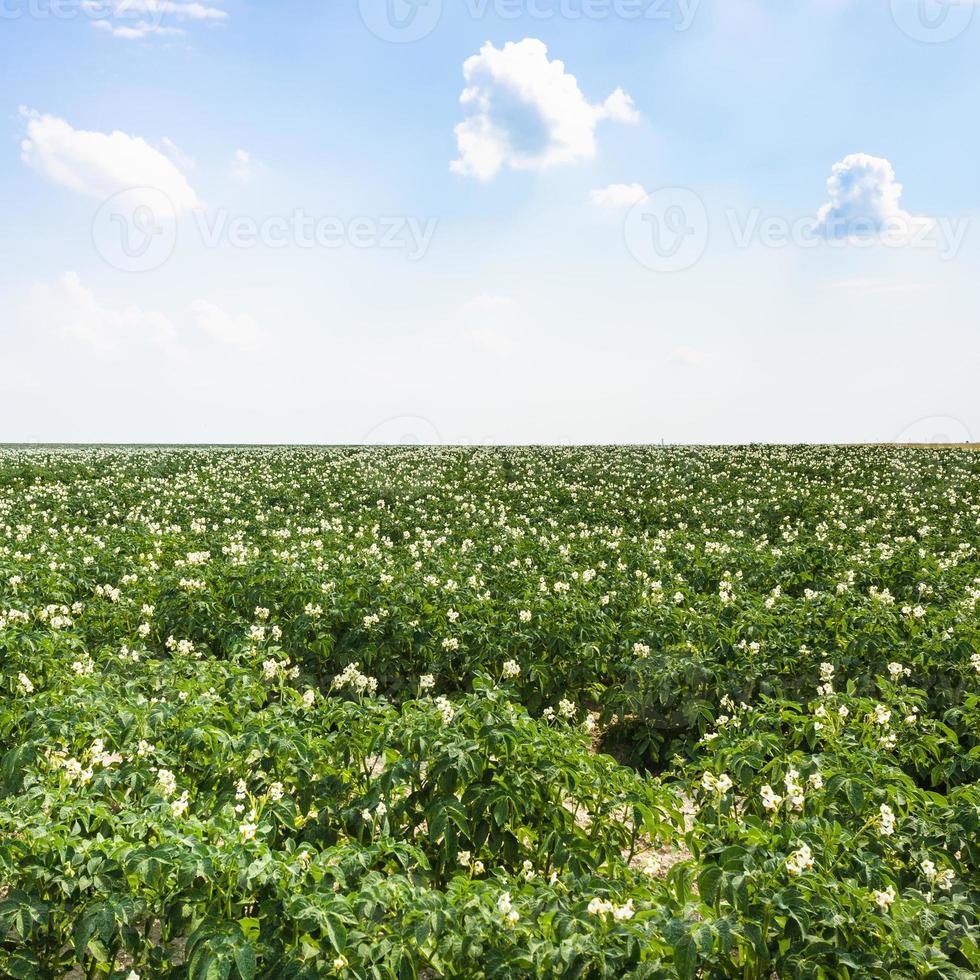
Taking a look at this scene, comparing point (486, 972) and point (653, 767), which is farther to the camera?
point (653, 767)

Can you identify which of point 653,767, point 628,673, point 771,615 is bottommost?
point 653,767

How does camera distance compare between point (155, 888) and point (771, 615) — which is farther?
point (771, 615)

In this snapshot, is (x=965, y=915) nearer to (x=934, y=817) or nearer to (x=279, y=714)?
(x=934, y=817)

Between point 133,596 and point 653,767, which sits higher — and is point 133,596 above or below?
above

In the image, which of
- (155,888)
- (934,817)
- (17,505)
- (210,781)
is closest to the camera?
(155,888)

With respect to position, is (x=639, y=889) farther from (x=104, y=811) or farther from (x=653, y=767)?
(x=653, y=767)

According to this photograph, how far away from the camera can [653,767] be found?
25.9 feet

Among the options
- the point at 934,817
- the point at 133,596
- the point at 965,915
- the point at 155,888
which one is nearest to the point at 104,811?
the point at 155,888

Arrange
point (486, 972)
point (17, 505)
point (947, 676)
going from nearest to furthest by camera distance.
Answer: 1. point (486, 972)
2. point (947, 676)
3. point (17, 505)

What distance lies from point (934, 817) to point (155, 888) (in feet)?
15.8

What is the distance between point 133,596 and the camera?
10820mm

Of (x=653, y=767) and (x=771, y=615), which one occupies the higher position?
(x=771, y=615)

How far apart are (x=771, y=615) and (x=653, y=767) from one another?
9.23 feet

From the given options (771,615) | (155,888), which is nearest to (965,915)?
(155,888)
